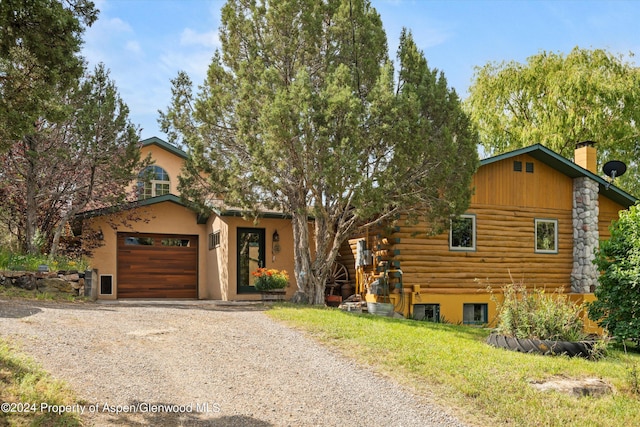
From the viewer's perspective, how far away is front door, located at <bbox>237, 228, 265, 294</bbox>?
54.6ft

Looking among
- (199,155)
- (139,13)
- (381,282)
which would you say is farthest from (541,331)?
(199,155)

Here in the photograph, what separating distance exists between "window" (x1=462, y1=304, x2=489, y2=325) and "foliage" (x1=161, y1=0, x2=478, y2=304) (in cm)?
378

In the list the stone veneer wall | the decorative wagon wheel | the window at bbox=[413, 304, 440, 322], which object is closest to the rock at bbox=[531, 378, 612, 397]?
the window at bbox=[413, 304, 440, 322]

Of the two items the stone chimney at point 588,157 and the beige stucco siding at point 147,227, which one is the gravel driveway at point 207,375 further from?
the stone chimney at point 588,157

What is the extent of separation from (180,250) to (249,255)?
2942 mm

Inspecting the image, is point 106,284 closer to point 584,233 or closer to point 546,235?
point 546,235

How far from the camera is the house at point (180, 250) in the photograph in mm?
16562

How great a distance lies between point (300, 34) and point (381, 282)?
6.55 metres

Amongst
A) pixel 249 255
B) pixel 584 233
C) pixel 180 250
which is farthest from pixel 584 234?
pixel 180 250

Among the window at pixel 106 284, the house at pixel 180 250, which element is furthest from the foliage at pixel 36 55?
the window at pixel 106 284

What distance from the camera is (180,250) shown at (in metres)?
18.5

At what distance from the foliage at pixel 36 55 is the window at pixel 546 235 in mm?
14066

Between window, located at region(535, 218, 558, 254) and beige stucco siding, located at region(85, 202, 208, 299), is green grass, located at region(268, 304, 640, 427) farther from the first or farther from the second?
beige stucco siding, located at region(85, 202, 208, 299)

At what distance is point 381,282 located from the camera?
14805 millimetres
